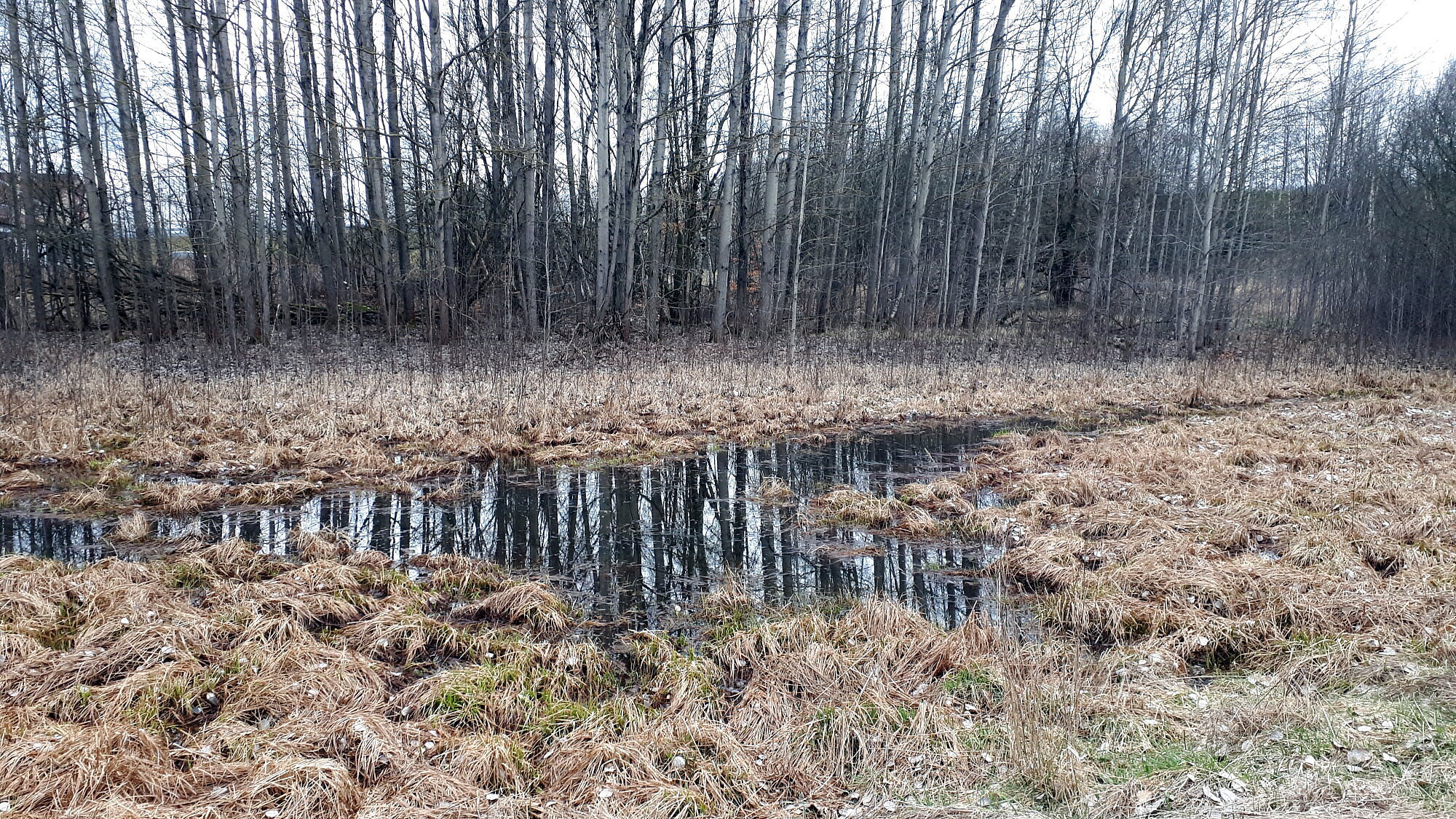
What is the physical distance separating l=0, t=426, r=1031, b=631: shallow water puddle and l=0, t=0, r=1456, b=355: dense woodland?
656 centimetres

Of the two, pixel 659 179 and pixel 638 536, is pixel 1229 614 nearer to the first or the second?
pixel 638 536

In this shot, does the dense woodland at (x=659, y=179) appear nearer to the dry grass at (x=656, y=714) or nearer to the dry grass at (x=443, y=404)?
the dry grass at (x=443, y=404)

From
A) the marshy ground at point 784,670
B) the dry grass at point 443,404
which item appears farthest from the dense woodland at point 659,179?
the marshy ground at point 784,670

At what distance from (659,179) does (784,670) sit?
16.2 m

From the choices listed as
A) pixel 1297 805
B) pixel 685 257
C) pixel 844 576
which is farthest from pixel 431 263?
pixel 1297 805

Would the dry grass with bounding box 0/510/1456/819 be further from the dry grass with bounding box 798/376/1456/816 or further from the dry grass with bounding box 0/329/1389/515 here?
the dry grass with bounding box 0/329/1389/515

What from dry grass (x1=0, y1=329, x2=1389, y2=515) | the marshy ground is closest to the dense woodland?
dry grass (x1=0, y1=329, x2=1389, y2=515)

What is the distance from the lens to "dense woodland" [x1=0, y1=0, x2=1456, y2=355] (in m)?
16.3

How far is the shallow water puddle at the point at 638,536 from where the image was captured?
16.9ft

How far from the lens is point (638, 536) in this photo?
250 inches

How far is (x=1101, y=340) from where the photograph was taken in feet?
67.0

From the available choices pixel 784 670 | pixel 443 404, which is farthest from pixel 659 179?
pixel 784 670

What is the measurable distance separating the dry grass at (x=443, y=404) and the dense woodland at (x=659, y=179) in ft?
5.77

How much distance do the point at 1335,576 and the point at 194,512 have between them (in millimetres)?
8598
